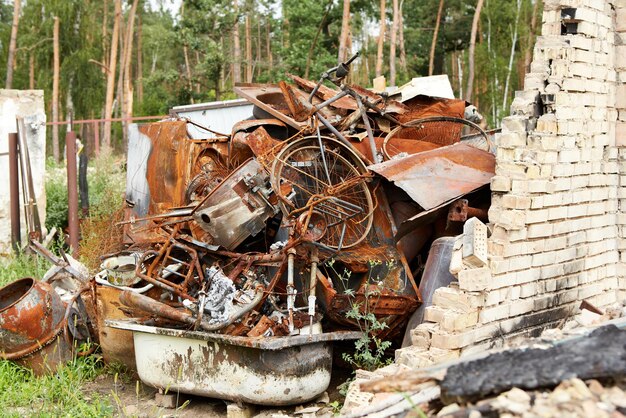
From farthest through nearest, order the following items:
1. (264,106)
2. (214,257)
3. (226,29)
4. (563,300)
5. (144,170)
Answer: (226,29) < (144,170) < (264,106) < (214,257) < (563,300)

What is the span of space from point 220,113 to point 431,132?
11.9 feet

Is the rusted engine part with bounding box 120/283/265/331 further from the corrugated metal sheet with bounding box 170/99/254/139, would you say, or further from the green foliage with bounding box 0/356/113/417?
the corrugated metal sheet with bounding box 170/99/254/139

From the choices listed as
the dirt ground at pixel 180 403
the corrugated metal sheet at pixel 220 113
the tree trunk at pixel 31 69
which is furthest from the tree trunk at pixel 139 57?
the dirt ground at pixel 180 403

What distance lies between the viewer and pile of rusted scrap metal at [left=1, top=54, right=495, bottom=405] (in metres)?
6.02

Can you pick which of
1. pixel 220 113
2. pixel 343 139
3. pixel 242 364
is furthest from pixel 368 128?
pixel 220 113

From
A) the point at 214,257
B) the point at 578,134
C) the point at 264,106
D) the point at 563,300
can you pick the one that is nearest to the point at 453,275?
the point at 563,300

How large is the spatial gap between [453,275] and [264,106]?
2660mm

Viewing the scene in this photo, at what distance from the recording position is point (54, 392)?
6617 millimetres

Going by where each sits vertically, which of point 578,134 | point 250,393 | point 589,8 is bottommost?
point 250,393

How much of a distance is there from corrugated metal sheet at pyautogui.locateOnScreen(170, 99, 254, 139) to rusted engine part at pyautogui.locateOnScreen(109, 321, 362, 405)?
4249 millimetres

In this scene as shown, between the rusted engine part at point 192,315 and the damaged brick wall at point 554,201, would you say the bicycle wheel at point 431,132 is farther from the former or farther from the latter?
the rusted engine part at point 192,315

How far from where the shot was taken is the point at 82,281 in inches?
313

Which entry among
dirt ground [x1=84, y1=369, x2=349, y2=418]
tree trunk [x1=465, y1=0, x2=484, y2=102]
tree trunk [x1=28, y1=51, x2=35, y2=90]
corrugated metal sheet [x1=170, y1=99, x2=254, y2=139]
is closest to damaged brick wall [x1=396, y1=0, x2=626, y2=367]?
dirt ground [x1=84, y1=369, x2=349, y2=418]

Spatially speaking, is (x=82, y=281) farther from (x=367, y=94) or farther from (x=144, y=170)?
(x=367, y=94)
